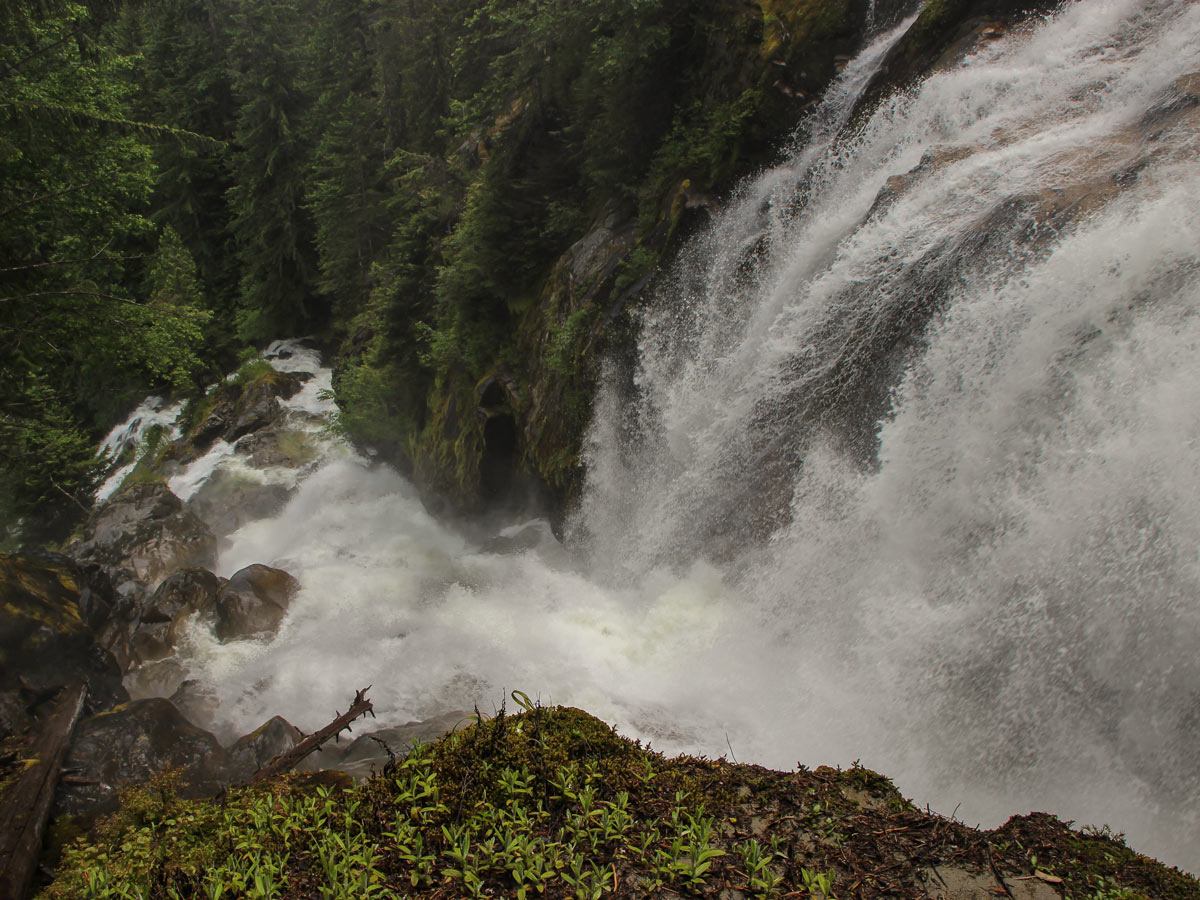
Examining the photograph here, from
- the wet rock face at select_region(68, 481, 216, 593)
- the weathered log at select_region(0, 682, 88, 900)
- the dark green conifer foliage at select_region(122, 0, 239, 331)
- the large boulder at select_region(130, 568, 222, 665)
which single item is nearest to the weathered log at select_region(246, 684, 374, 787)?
the weathered log at select_region(0, 682, 88, 900)

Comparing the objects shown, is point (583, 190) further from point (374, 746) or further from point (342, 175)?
point (342, 175)

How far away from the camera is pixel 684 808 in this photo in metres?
3.17

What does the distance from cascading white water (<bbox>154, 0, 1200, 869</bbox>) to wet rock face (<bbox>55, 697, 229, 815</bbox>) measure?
3.95ft

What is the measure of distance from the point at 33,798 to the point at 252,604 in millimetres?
5570

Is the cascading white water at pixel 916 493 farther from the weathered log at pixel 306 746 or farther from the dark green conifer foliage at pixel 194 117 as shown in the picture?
the dark green conifer foliage at pixel 194 117

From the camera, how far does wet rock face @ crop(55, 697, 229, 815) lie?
333 inches

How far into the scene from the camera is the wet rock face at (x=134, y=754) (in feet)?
27.8

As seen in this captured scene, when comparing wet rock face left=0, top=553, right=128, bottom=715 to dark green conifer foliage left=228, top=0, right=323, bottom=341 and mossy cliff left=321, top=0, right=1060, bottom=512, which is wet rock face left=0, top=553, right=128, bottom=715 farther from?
dark green conifer foliage left=228, top=0, right=323, bottom=341

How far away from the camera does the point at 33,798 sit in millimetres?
7527

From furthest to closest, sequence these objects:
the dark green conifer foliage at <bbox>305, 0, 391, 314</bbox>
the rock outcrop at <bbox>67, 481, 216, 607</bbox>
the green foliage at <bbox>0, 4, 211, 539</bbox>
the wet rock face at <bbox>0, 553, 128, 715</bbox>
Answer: the dark green conifer foliage at <bbox>305, 0, 391, 314</bbox>, the rock outcrop at <bbox>67, 481, 216, 607</bbox>, the green foliage at <bbox>0, 4, 211, 539</bbox>, the wet rock face at <bbox>0, 553, 128, 715</bbox>

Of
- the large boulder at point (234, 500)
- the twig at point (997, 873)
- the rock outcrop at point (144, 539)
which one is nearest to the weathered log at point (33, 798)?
the rock outcrop at point (144, 539)

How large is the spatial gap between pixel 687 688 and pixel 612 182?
392 inches

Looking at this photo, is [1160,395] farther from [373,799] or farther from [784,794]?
[373,799]

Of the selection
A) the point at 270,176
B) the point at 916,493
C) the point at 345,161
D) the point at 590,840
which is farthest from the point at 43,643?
the point at 270,176
